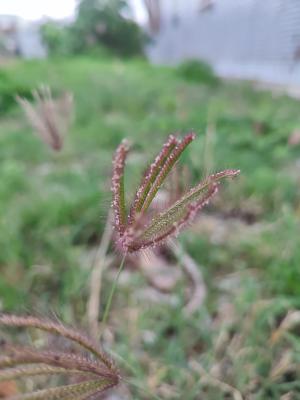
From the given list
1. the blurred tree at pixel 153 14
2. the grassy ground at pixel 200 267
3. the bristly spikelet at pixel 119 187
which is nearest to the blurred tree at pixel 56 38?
the blurred tree at pixel 153 14

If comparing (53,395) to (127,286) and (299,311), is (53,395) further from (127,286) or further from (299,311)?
(127,286)

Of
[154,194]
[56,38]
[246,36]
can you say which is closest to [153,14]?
[56,38]

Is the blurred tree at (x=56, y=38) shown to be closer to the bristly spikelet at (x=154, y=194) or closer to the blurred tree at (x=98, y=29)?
the blurred tree at (x=98, y=29)

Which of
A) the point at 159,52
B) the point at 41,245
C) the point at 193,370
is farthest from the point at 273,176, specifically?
the point at 159,52

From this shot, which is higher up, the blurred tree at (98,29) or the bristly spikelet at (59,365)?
the blurred tree at (98,29)

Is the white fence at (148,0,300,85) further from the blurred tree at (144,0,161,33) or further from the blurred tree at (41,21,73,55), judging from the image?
the blurred tree at (41,21,73,55)

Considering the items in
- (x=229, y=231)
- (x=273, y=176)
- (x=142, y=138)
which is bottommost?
(x=229, y=231)
